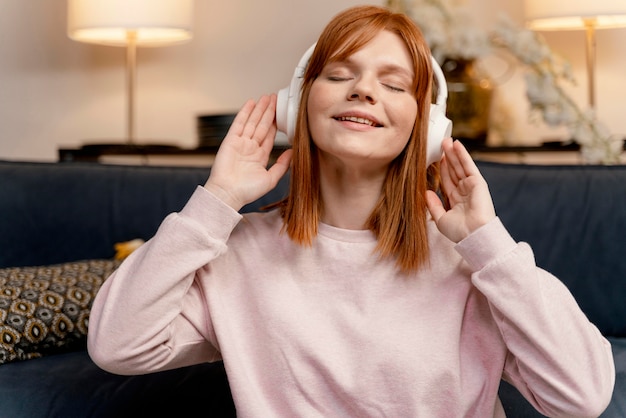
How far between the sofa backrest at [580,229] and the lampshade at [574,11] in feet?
3.14

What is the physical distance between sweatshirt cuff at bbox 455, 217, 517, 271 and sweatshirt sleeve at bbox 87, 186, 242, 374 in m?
0.31

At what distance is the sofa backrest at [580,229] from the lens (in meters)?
1.96

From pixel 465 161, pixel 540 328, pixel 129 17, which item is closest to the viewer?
pixel 540 328

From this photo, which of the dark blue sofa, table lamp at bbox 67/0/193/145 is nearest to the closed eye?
the dark blue sofa

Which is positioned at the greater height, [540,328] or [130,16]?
[130,16]

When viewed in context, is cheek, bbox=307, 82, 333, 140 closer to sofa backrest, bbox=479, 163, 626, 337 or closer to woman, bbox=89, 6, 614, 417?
woman, bbox=89, 6, 614, 417

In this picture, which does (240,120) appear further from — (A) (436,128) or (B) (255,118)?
(A) (436,128)

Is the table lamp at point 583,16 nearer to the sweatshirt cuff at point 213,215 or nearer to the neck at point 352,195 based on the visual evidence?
the neck at point 352,195

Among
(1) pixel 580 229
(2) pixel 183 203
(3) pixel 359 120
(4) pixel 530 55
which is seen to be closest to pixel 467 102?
(4) pixel 530 55

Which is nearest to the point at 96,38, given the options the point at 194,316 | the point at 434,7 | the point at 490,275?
the point at 434,7

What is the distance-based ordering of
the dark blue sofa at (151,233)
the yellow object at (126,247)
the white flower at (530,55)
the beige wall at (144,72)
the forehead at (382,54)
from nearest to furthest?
the forehead at (382,54), the dark blue sofa at (151,233), the yellow object at (126,247), the white flower at (530,55), the beige wall at (144,72)

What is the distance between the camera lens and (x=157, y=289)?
126cm

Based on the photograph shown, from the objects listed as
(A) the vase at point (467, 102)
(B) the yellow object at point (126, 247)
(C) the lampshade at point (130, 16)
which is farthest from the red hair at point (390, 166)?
(C) the lampshade at point (130, 16)

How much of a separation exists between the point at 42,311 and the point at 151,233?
16.7 inches
